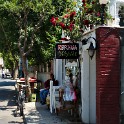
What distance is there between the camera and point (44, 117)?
12258 mm

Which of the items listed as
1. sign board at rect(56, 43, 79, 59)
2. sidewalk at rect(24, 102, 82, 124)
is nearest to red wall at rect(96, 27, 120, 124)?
sidewalk at rect(24, 102, 82, 124)

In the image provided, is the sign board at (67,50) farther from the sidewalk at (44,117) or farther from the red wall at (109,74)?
the red wall at (109,74)

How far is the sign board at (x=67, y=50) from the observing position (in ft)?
36.5

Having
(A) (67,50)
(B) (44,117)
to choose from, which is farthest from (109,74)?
(B) (44,117)

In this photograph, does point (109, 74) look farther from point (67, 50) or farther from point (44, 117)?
point (44, 117)

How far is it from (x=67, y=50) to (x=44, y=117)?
8.56 ft

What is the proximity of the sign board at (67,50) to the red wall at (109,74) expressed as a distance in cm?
248

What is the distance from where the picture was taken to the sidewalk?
37.0 feet

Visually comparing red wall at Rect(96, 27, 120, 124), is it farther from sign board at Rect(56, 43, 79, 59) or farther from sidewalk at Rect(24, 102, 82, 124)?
sign board at Rect(56, 43, 79, 59)

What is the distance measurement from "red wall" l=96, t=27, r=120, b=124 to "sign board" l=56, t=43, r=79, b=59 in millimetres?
2476

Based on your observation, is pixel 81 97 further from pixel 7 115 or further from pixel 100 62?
pixel 7 115

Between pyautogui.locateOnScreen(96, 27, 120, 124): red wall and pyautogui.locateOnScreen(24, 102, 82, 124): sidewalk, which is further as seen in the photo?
pyautogui.locateOnScreen(24, 102, 82, 124): sidewalk

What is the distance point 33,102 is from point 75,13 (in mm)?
7388


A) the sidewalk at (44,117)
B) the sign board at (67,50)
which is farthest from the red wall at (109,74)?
the sign board at (67,50)
